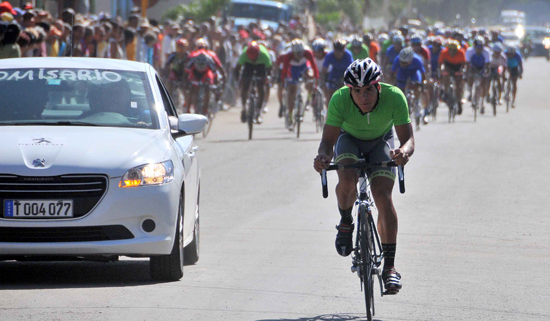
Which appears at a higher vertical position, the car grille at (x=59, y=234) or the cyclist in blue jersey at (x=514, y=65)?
the car grille at (x=59, y=234)

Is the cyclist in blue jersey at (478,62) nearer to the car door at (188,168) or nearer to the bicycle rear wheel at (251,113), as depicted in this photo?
the bicycle rear wheel at (251,113)

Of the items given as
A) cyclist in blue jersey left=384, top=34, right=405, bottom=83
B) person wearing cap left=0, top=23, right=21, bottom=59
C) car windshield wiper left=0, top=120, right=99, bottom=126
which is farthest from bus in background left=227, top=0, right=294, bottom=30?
car windshield wiper left=0, top=120, right=99, bottom=126

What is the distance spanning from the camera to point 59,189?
22.3 ft

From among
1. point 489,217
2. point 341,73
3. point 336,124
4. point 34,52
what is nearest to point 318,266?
point 336,124

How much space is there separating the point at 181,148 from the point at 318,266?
4.76ft

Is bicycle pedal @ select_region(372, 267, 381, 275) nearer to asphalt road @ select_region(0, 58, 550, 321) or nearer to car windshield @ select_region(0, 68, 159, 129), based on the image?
asphalt road @ select_region(0, 58, 550, 321)

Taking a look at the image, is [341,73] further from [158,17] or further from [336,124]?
[158,17]

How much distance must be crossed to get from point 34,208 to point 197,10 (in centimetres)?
3466

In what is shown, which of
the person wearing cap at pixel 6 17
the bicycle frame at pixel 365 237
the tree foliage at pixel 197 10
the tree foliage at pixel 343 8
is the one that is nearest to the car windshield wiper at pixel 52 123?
the bicycle frame at pixel 365 237

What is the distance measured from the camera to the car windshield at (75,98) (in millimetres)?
7711

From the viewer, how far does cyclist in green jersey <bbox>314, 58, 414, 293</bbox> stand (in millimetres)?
6566

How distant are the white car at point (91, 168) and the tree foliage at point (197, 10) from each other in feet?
104

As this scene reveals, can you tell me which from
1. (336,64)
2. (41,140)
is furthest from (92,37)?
(41,140)

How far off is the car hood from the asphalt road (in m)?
0.82
